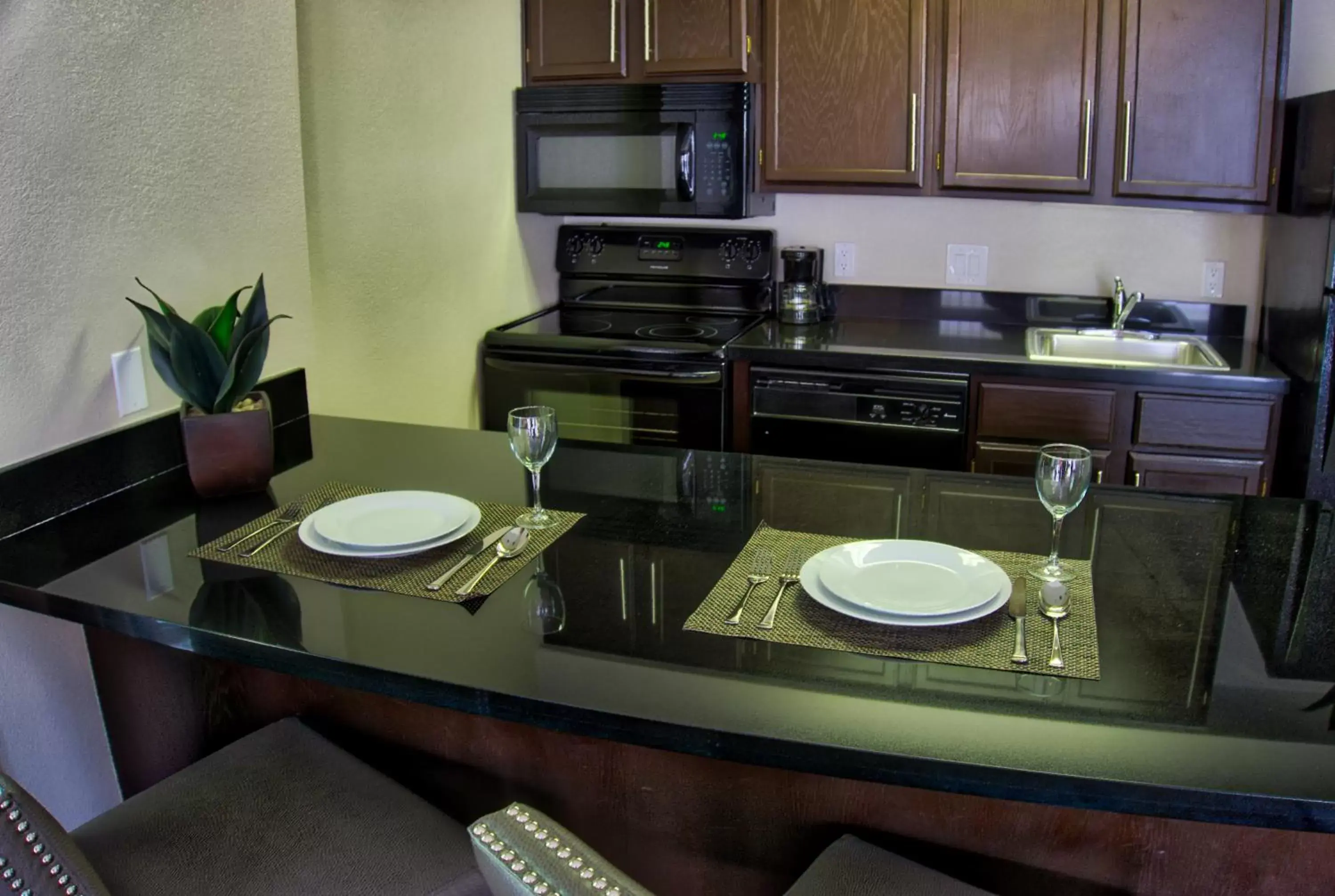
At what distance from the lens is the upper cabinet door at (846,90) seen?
3.16 m

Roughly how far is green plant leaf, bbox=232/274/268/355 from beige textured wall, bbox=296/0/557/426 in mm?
608

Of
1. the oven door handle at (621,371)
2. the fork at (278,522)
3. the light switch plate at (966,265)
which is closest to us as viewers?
the fork at (278,522)

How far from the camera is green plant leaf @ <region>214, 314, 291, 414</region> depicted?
1.81 metres

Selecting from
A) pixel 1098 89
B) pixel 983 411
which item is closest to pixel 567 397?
pixel 983 411

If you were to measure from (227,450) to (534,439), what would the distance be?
532mm

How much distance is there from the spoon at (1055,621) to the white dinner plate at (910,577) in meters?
0.06

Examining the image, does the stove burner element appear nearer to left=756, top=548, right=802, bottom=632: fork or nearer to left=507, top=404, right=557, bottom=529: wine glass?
left=507, top=404, right=557, bottom=529: wine glass

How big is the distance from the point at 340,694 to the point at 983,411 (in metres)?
1.99

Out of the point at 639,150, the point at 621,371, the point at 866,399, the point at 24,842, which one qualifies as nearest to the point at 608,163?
the point at 639,150

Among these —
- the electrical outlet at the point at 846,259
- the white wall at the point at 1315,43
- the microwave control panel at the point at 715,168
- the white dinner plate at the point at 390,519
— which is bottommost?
the white dinner plate at the point at 390,519

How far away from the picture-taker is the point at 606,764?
1.41 m

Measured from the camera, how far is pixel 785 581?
1.43m

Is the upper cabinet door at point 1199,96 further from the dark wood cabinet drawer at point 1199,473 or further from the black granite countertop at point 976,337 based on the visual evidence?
the dark wood cabinet drawer at point 1199,473

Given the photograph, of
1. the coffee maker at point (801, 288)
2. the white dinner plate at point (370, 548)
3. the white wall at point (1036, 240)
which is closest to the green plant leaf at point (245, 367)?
the white dinner plate at point (370, 548)
